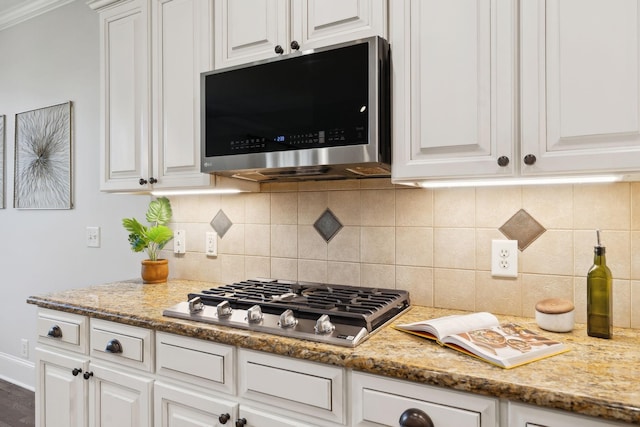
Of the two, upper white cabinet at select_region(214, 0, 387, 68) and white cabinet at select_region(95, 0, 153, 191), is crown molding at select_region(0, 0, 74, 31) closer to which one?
white cabinet at select_region(95, 0, 153, 191)

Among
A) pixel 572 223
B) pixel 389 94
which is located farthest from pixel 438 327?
pixel 389 94

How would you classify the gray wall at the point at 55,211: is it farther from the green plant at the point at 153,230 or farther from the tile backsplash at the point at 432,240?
the tile backsplash at the point at 432,240

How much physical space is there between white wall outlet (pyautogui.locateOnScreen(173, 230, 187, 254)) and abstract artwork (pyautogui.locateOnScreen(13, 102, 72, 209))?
0.98 metres

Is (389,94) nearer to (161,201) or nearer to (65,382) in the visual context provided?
(161,201)

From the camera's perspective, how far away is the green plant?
84.9 inches

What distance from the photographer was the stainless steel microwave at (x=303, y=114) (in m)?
1.39

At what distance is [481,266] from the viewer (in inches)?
62.1

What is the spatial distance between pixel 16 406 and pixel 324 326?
263cm

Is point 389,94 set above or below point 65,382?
above

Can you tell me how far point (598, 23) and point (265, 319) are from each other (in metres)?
1.28

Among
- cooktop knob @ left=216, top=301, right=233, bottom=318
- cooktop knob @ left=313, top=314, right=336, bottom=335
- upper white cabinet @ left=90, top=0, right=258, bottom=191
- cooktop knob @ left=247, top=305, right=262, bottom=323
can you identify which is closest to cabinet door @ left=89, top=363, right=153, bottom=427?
cooktop knob @ left=216, top=301, right=233, bottom=318

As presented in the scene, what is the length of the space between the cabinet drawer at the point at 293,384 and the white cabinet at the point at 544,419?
42 centimetres

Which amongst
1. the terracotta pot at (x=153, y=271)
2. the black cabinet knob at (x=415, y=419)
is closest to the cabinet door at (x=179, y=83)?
the terracotta pot at (x=153, y=271)

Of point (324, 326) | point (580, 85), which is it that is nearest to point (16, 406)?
point (324, 326)
